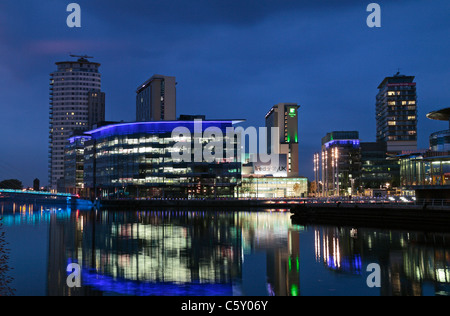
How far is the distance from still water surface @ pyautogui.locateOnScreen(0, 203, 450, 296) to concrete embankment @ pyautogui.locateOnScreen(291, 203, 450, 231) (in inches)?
241

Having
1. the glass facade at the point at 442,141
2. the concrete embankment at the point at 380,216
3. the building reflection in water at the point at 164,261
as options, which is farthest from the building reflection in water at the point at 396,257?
the glass facade at the point at 442,141

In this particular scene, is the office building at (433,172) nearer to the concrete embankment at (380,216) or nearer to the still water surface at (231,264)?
the concrete embankment at (380,216)

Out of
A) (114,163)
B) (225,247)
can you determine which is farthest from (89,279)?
(114,163)

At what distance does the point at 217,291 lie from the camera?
22781mm

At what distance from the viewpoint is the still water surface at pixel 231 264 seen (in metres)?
23.7

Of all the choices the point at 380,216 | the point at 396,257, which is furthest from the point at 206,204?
the point at 396,257

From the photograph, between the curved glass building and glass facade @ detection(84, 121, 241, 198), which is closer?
the curved glass building

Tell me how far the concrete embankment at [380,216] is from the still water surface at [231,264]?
20.0 feet

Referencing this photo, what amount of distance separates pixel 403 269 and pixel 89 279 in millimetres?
18931

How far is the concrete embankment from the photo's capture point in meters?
55.7

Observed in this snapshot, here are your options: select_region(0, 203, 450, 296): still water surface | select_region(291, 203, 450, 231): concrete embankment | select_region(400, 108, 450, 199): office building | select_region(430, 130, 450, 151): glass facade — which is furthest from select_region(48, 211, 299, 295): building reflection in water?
select_region(430, 130, 450, 151): glass facade

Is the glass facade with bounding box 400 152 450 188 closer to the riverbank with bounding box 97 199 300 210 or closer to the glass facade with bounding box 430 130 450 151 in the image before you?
the glass facade with bounding box 430 130 450 151

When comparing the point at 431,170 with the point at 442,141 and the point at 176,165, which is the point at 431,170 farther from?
the point at 176,165
